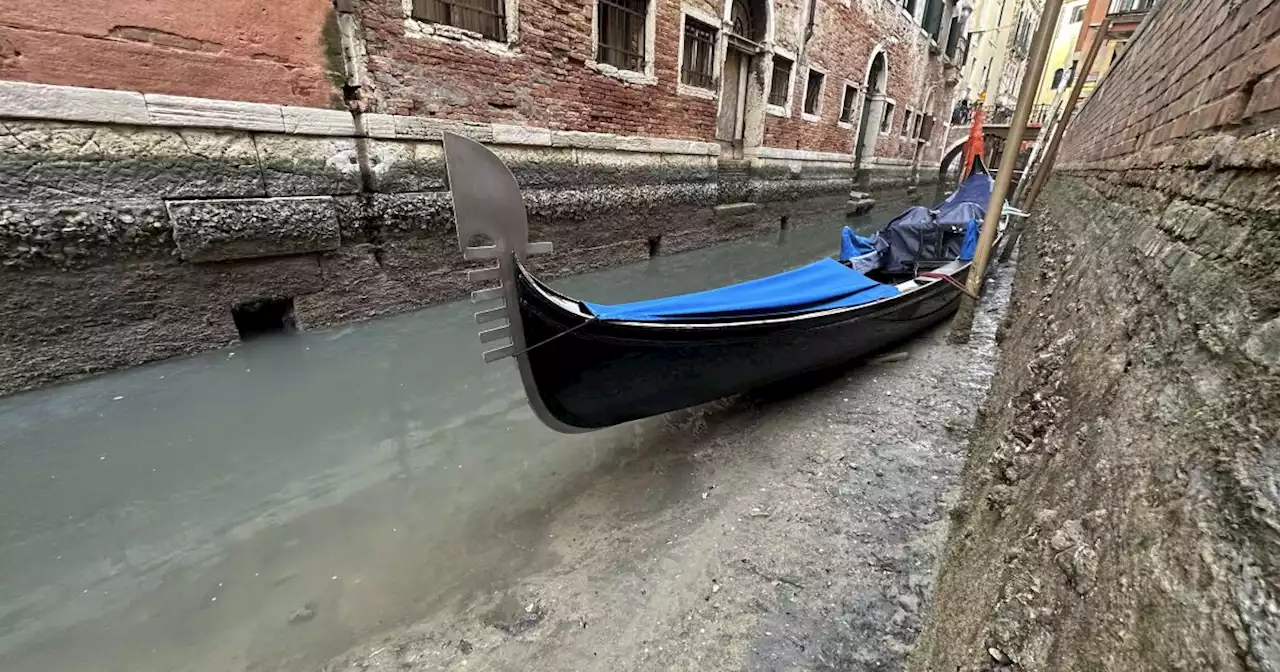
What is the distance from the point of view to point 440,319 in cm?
416

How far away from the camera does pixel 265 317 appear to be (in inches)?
142

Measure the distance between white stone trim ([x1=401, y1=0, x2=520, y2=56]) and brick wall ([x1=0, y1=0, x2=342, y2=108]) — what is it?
0.56m

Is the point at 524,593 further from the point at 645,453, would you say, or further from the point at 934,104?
the point at 934,104

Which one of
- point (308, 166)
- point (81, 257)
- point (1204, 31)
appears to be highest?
point (1204, 31)

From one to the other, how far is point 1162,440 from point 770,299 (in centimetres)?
206

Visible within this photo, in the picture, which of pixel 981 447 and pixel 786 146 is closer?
pixel 981 447

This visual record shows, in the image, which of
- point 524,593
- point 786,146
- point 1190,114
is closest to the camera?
point 1190,114

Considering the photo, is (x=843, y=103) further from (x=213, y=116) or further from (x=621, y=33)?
(x=213, y=116)

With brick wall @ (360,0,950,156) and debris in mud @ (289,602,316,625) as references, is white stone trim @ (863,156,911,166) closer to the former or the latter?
brick wall @ (360,0,950,156)

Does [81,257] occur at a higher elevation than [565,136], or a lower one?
lower

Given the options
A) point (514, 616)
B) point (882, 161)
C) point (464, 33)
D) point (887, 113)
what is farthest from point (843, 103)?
point (514, 616)

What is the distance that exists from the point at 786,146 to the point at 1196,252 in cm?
904

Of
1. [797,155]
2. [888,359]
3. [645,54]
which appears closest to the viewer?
[888,359]

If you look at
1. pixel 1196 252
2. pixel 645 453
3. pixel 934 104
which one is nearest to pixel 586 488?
pixel 645 453
